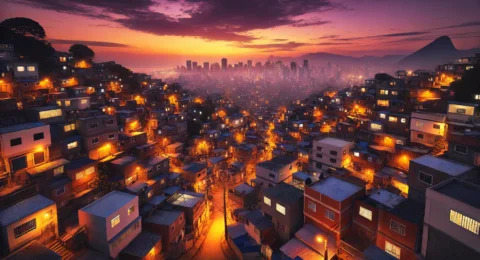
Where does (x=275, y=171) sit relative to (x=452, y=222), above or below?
below

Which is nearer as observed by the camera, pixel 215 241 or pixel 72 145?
pixel 215 241

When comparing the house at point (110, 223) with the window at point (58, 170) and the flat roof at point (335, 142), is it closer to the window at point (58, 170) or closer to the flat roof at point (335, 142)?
the window at point (58, 170)

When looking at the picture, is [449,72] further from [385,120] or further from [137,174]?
[137,174]

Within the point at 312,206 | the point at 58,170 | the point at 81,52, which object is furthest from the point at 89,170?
the point at 81,52

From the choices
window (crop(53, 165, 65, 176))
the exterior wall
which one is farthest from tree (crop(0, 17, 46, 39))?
the exterior wall

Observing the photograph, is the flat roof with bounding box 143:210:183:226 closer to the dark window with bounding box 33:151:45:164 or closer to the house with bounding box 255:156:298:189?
the dark window with bounding box 33:151:45:164

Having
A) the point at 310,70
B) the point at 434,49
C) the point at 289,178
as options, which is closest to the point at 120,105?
the point at 289,178

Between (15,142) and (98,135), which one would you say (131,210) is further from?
(98,135)

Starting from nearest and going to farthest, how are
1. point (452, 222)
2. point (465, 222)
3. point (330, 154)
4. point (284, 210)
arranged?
1. point (465, 222)
2. point (452, 222)
3. point (284, 210)
4. point (330, 154)
